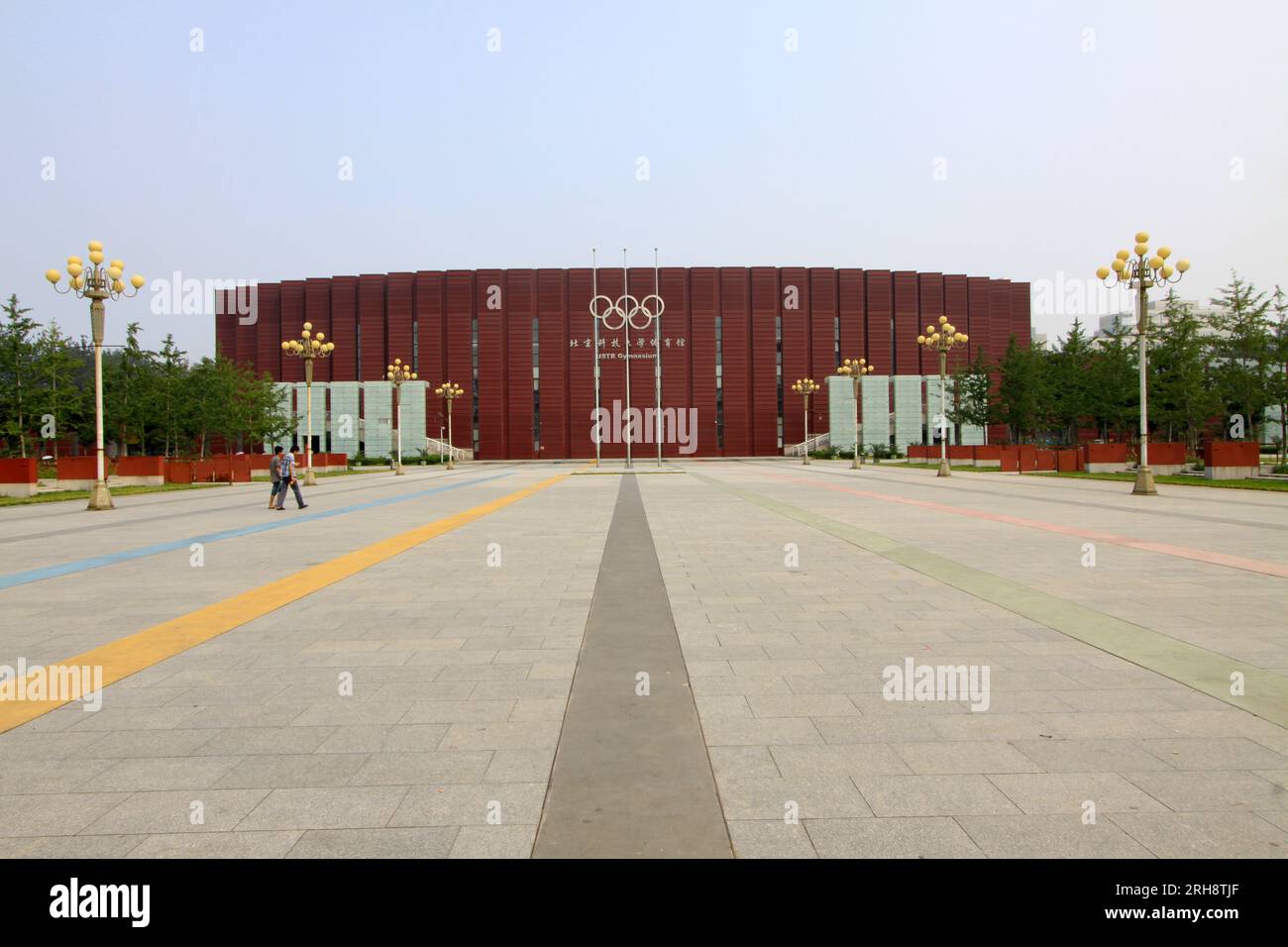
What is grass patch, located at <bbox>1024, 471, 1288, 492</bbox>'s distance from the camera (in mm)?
25438

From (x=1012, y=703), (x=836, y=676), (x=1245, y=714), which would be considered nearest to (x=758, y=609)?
(x=836, y=676)

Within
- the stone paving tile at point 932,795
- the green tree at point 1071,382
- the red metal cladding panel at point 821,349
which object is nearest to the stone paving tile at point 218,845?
the stone paving tile at point 932,795

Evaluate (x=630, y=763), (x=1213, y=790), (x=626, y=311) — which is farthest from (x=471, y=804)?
(x=626, y=311)

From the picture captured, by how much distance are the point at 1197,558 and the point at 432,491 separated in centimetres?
2377

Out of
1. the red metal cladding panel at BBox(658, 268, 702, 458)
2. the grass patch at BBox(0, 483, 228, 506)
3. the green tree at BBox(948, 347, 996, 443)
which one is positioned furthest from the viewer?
the red metal cladding panel at BBox(658, 268, 702, 458)

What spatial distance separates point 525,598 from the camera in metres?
8.49

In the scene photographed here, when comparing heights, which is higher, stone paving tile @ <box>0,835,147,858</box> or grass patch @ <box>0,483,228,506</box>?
grass patch @ <box>0,483,228,506</box>

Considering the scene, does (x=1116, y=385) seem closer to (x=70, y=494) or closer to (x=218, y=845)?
(x=70, y=494)

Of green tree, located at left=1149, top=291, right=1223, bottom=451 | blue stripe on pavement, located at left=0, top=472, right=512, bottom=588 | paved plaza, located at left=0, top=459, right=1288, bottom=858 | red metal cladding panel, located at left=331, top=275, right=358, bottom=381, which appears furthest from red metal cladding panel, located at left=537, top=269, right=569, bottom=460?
paved plaza, located at left=0, top=459, right=1288, bottom=858

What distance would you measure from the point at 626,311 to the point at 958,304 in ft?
116

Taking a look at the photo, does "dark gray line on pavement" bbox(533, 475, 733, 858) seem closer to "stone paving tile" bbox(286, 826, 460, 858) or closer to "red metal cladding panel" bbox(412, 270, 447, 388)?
"stone paving tile" bbox(286, 826, 460, 858)

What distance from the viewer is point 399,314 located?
269 feet

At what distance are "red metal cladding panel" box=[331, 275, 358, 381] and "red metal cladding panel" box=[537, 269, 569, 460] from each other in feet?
63.4
